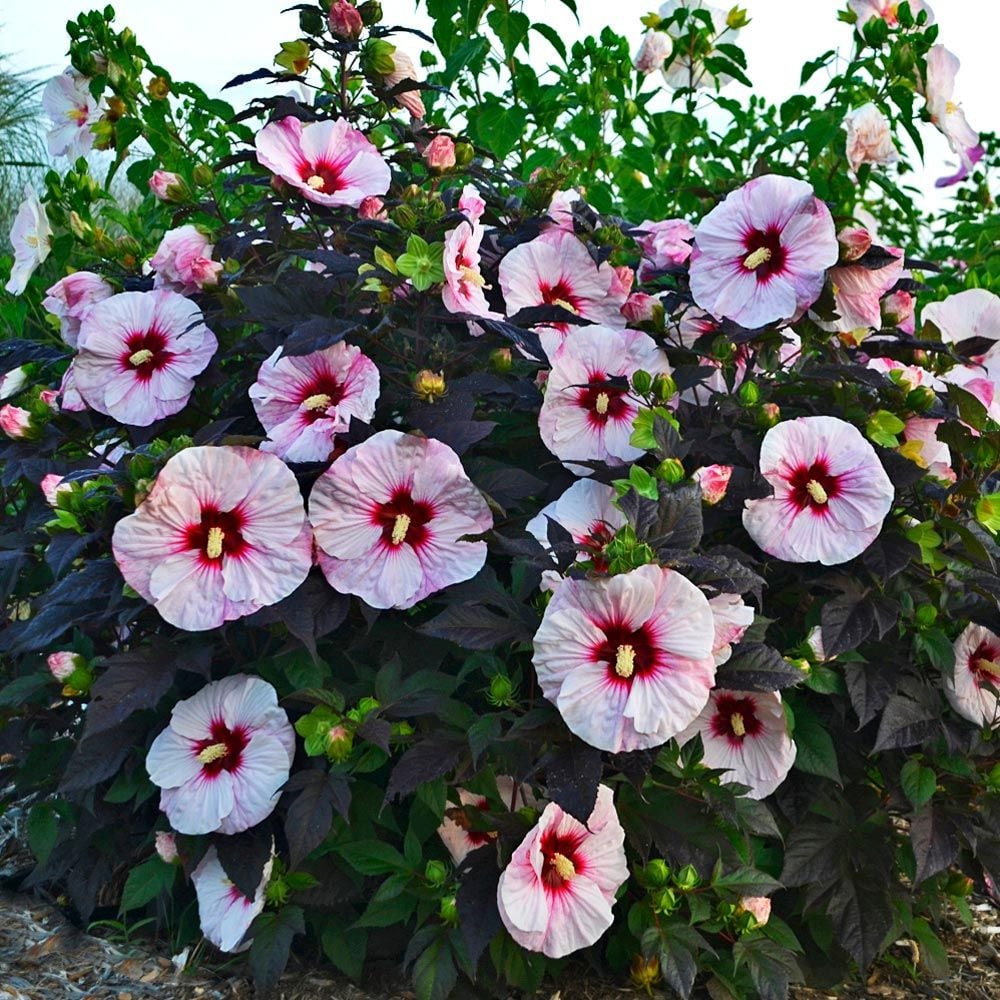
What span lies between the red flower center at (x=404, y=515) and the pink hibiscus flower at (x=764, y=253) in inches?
22.0

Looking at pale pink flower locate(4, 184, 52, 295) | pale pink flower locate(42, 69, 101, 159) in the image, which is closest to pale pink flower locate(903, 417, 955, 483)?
pale pink flower locate(4, 184, 52, 295)

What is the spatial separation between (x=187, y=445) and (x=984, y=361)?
1.49 metres

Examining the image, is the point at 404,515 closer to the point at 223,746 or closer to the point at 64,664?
the point at 223,746

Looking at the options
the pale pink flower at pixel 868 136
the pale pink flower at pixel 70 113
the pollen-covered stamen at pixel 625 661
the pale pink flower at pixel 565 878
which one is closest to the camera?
the pollen-covered stamen at pixel 625 661

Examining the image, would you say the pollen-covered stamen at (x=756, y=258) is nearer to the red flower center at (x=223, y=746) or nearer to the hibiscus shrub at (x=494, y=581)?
the hibiscus shrub at (x=494, y=581)

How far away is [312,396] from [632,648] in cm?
60

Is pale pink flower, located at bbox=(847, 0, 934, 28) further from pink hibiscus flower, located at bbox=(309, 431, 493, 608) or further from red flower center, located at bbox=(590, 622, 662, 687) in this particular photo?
red flower center, located at bbox=(590, 622, 662, 687)

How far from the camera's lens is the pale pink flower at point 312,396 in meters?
1.68

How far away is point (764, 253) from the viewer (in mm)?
1826

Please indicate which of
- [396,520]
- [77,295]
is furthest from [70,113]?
[396,520]

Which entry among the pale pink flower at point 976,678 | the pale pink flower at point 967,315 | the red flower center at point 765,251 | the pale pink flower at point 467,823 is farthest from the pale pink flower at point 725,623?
the pale pink flower at point 967,315

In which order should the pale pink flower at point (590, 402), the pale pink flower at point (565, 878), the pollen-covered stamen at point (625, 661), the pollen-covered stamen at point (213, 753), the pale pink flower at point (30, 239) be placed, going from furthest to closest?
the pale pink flower at point (30, 239), the pale pink flower at point (590, 402), the pollen-covered stamen at point (213, 753), the pale pink flower at point (565, 878), the pollen-covered stamen at point (625, 661)

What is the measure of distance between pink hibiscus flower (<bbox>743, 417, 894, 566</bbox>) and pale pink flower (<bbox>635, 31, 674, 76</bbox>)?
1.60 metres

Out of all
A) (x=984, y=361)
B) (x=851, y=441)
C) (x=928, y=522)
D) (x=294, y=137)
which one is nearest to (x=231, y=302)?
(x=294, y=137)
